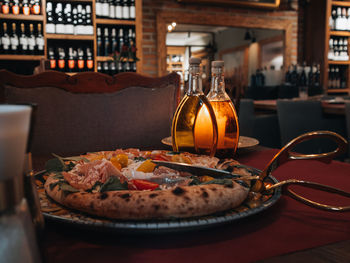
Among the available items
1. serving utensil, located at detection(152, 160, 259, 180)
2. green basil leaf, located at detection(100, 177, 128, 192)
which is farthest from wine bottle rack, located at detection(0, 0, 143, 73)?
green basil leaf, located at detection(100, 177, 128, 192)

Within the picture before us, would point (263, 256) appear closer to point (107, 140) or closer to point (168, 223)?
point (168, 223)

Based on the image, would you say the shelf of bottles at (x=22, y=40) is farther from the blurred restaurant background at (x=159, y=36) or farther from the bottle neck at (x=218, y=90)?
the bottle neck at (x=218, y=90)

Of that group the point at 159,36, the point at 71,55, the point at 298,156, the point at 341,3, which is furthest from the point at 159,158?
the point at 341,3

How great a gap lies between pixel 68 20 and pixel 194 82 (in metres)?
3.86

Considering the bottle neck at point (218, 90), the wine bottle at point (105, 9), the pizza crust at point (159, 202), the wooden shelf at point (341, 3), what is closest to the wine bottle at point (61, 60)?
the wine bottle at point (105, 9)

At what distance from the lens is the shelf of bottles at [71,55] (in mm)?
4090

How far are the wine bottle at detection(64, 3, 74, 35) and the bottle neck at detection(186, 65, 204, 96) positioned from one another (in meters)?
3.70

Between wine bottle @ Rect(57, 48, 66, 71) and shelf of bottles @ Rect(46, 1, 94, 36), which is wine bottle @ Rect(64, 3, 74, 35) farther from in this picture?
wine bottle @ Rect(57, 48, 66, 71)

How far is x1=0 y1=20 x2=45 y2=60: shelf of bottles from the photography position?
3.85 meters

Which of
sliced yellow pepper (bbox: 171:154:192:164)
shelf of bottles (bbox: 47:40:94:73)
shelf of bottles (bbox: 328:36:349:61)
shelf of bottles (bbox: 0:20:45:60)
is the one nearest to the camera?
sliced yellow pepper (bbox: 171:154:192:164)

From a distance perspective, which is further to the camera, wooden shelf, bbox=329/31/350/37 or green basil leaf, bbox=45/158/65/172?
wooden shelf, bbox=329/31/350/37

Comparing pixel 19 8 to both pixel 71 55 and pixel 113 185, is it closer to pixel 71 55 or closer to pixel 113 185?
pixel 71 55

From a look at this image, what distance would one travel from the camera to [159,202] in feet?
1.16

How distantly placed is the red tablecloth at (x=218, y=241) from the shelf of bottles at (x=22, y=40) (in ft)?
13.1
